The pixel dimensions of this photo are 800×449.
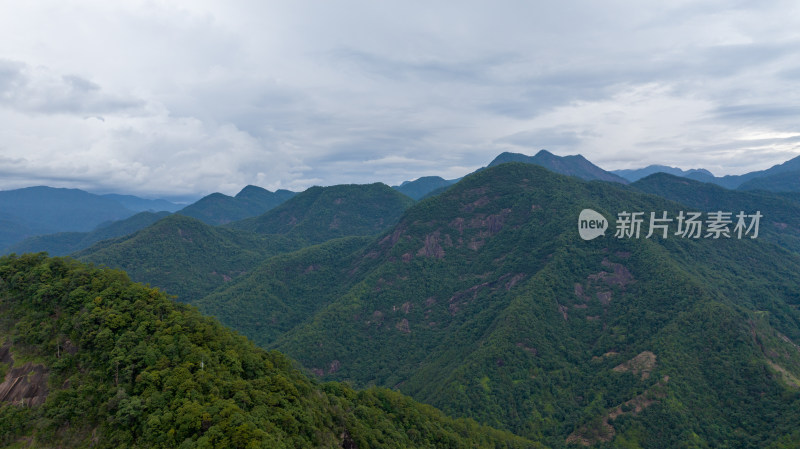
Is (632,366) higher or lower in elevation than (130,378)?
lower

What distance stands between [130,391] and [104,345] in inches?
396

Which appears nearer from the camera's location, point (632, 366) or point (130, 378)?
point (130, 378)

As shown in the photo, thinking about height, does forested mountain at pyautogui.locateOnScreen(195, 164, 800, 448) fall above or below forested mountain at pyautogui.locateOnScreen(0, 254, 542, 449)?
below

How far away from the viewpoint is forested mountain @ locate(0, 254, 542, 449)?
46.8 meters

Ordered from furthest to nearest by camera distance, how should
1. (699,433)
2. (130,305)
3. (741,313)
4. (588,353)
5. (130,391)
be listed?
(588,353) < (741,313) < (699,433) < (130,305) < (130,391)

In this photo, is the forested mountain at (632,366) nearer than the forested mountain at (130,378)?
No

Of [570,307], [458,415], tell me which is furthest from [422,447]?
[570,307]

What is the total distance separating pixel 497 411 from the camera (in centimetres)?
14800

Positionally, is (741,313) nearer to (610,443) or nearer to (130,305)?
(610,443)

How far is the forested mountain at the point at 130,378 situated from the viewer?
4684 cm

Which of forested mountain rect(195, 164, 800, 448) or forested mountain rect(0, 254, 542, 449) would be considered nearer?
forested mountain rect(0, 254, 542, 449)

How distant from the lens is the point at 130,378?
2053 inches

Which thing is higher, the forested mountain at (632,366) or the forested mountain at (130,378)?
the forested mountain at (130,378)

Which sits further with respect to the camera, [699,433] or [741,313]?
[741,313]
